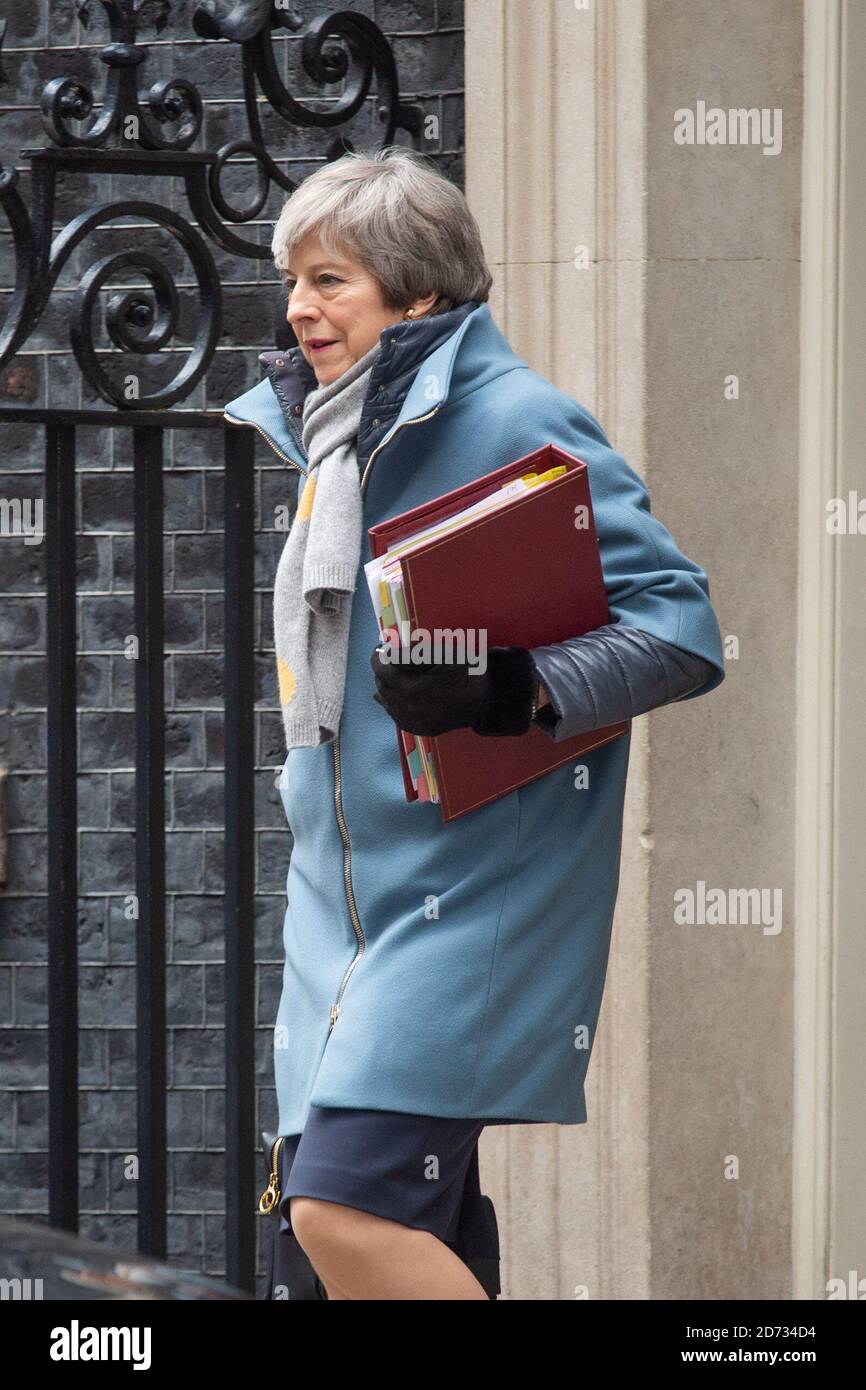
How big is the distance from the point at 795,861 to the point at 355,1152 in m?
1.70

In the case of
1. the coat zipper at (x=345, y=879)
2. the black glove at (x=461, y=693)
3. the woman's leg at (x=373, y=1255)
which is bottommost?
the woman's leg at (x=373, y=1255)

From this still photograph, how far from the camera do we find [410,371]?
2877mm

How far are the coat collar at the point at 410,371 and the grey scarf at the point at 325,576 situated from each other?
0.04m

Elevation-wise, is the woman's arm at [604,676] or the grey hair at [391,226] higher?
the grey hair at [391,226]

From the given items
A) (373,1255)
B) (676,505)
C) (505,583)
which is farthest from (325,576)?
(676,505)

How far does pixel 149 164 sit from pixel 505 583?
54.4 inches

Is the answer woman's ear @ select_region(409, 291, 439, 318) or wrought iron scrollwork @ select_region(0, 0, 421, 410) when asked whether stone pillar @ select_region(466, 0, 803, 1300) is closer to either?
wrought iron scrollwork @ select_region(0, 0, 421, 410)

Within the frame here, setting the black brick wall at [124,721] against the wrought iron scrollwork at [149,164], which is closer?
the wrought iron scrollwork at [149,164]

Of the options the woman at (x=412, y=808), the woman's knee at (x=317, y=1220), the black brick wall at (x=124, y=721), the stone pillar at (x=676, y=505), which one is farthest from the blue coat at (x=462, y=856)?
the black brick wall at (x=124, y=721)

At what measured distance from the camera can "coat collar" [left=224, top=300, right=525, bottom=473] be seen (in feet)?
9.36

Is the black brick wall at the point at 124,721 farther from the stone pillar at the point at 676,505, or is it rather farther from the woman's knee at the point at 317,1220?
the woman's knee at the point at 317,1220

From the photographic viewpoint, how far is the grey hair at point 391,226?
2.90 meters
